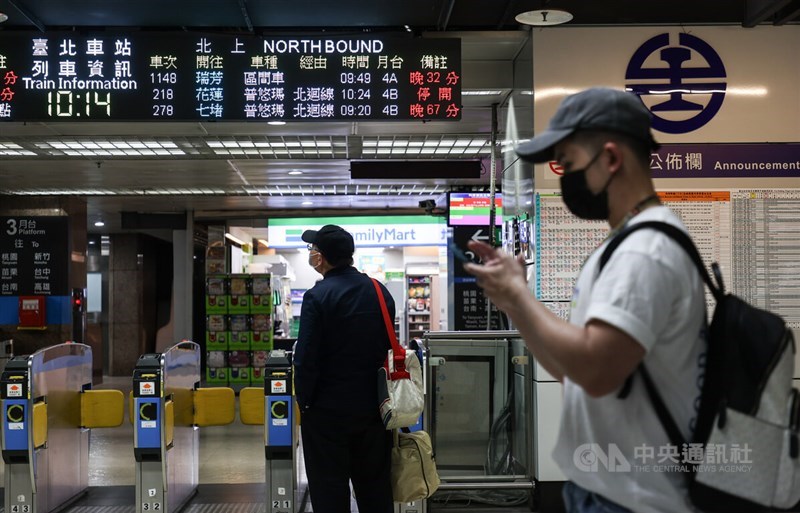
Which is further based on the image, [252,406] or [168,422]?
[252,406]

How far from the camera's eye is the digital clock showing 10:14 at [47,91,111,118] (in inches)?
185

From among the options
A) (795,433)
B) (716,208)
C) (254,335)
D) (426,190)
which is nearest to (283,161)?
(426,190)

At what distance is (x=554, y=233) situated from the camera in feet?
16.9

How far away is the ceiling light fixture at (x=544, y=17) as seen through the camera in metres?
4.71

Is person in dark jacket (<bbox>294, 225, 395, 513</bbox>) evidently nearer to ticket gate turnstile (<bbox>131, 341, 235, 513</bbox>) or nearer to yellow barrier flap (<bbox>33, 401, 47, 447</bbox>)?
ticket gate turnstile (<bbox>131, 341, 235, 513</bbox>)

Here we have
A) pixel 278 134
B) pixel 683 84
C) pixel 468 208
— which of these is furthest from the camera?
pixel 468 208

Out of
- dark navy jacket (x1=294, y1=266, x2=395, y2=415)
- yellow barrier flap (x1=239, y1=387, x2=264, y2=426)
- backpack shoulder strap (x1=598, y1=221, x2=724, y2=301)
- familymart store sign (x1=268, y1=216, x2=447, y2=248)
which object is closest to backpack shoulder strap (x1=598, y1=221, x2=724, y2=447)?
backpack shoulder strap (x1=598, y1=221, x2=724, y2=301)

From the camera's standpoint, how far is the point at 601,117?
1434 millimetres

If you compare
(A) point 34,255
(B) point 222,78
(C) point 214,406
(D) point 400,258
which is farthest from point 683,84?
(D) point 400,258

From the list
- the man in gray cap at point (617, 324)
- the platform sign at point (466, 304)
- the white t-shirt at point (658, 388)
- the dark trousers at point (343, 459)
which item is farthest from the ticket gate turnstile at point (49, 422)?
the platform sign at point (466, 304)

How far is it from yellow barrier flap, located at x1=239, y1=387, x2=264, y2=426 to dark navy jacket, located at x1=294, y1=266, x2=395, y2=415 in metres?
2.22

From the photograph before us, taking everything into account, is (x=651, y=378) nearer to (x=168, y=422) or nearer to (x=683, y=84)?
(x=683, y=84)

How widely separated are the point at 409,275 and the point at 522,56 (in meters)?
9.72

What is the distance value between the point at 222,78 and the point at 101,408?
2677 millimetres
